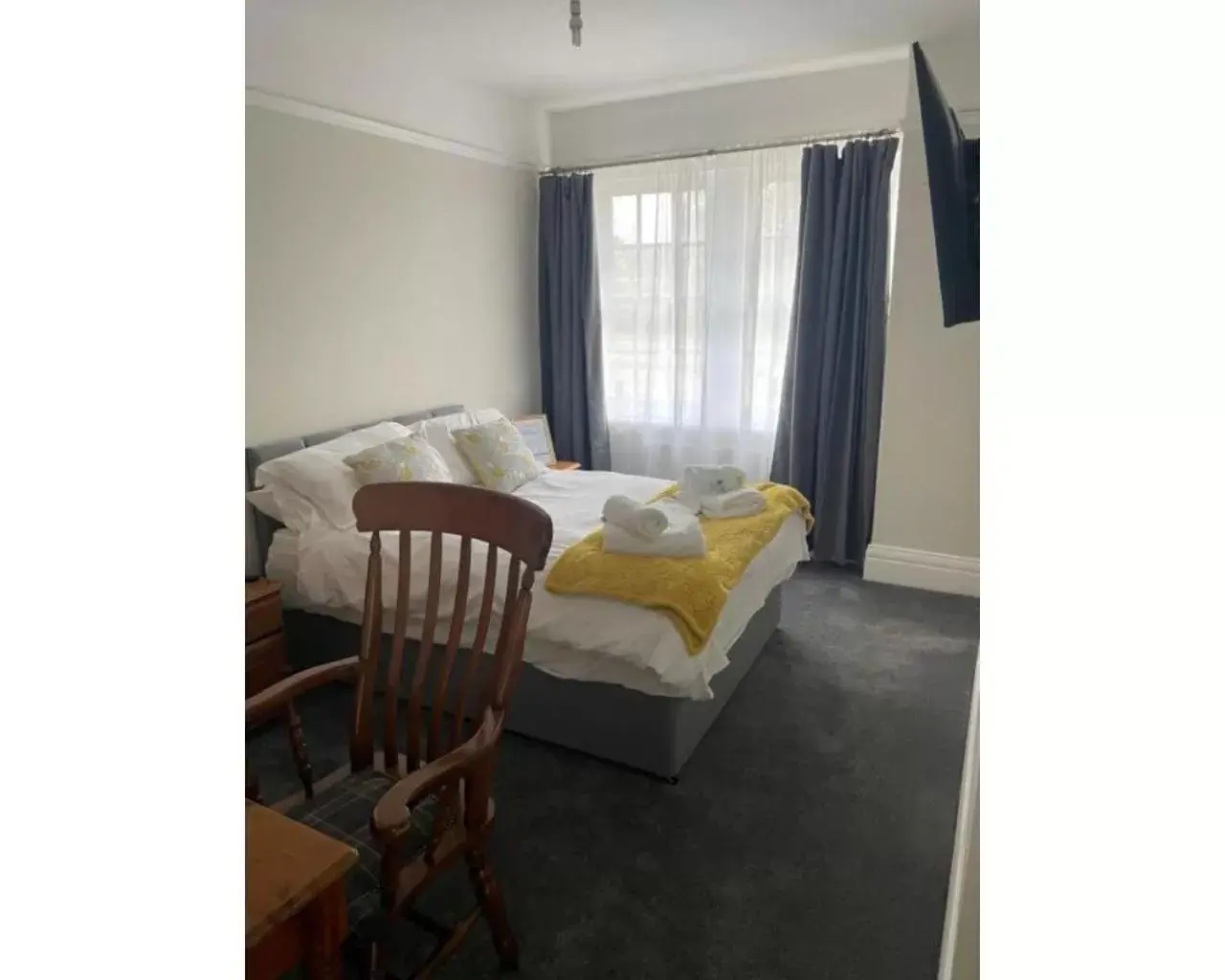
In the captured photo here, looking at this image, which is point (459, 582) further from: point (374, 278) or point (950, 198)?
point (374, 278)

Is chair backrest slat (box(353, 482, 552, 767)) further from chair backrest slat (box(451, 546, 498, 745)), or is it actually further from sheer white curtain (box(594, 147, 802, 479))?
sheer white curtain (box(594, 147, 802, 479))

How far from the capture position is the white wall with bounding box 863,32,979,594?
12.3ft

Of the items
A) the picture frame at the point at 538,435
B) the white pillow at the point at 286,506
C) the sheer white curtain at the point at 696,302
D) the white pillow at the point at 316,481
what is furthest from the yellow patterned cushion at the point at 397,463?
the sheer white curtain at the point at 696,302

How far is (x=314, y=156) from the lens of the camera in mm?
3459

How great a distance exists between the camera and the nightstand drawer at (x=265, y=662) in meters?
2.76

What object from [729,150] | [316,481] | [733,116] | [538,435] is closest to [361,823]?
[316,481]

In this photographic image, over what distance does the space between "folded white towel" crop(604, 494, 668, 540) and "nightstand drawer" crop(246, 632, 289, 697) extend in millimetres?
1308

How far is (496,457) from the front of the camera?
381 centimetres

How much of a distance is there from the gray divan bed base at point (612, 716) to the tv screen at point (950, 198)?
160cm

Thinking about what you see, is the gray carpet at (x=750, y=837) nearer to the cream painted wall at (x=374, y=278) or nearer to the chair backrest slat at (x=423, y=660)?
the chair backrest slat at (x=423, y=660)

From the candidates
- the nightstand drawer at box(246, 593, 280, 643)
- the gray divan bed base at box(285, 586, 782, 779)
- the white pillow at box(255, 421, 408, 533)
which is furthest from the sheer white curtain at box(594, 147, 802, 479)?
the nightstand drawer at box(246, 593, 280, 643)

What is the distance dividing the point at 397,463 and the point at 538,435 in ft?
5.18
